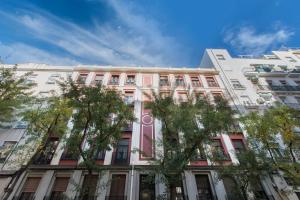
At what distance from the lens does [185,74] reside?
2564cm

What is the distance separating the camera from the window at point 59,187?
44.6 ft

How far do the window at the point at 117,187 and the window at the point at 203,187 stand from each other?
576 centimetres

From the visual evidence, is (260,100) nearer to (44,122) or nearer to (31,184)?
(44,122)

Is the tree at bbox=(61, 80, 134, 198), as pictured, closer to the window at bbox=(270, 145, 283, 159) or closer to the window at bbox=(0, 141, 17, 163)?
the window at bbox=(0, 141, 17, 163)

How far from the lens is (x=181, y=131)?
12.0 m

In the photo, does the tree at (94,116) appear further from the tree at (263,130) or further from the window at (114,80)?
the window at (114,80)

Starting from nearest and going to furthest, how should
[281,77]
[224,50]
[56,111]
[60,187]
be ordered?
[56,111] → [60,187] → [281,77] → [224,50]

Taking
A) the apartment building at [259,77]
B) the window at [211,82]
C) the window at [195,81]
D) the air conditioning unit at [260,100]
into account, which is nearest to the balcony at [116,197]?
the apartment building at [259,77]

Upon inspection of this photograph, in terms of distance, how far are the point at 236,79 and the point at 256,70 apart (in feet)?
17.3

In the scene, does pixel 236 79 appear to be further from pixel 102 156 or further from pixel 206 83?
pixel 102 156

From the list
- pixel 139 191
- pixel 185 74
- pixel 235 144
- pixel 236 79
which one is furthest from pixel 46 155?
pixel 236 79

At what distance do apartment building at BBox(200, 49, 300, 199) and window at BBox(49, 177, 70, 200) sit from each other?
18.6 m

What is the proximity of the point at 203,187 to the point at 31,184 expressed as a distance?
44.3ft

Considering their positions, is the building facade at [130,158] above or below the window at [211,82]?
below
